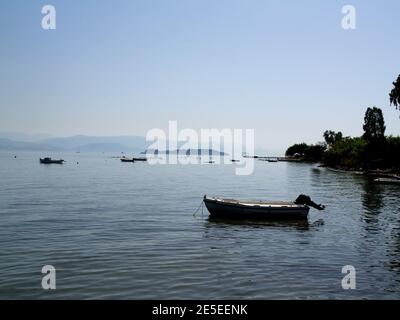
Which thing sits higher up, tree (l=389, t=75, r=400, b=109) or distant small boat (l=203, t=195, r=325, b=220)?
tree (l=389, t=75, r=400, b=109)

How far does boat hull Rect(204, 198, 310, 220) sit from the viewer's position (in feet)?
148

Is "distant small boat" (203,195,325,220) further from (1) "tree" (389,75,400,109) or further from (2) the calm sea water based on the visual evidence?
(1) "tree" (389,75,400,109)

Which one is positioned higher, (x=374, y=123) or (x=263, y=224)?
(x=374, y=123)

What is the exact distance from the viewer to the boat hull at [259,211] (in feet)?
148

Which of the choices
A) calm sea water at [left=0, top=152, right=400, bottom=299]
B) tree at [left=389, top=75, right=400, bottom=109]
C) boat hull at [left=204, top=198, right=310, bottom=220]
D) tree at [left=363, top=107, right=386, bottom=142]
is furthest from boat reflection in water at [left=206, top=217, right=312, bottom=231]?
tree at [left=363, top=107, right=386, bottom=142]

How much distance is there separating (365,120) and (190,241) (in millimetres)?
133945

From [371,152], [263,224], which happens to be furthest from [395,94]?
[263,224]

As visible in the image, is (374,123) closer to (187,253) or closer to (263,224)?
(263,224)

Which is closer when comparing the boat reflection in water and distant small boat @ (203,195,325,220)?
the boat reflection in water

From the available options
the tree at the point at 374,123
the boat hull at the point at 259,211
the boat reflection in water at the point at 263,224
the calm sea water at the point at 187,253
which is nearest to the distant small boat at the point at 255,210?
the boat hull at the point at 259,211

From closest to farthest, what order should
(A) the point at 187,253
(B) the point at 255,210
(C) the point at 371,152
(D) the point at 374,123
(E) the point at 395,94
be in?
(A) the point at 187,253
(B) the point at 255,210
(E) the point at 395,94
(C) the point at 371,152
(D) the point at 374,123

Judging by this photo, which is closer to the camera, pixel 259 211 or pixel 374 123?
pixel 259 211

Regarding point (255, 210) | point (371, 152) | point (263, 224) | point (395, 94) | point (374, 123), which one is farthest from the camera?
point (374, 123)

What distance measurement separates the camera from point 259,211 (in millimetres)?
45000
